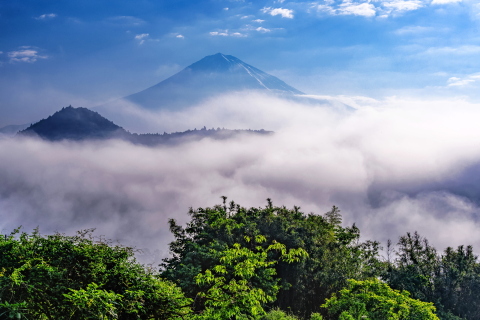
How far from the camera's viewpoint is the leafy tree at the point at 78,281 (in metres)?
5.28

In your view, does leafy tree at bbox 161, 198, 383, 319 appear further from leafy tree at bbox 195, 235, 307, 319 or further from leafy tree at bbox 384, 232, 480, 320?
leafy tree at bbox 384, 232, 480, 320

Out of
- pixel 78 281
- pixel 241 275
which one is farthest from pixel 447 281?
pixel 78 281

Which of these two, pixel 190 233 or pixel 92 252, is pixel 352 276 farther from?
pixel 92 252

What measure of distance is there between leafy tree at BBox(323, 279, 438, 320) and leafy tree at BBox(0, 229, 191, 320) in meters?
11.7

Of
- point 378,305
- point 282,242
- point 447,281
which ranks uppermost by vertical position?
point 282,242

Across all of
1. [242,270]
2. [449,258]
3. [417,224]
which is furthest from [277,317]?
[417,224]

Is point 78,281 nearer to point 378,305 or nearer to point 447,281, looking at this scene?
point 378,305

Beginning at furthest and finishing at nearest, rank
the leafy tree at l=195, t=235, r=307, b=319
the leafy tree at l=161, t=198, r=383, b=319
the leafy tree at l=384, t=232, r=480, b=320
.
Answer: the leafy tree at l=384, t=232, r=480, b=320 < the leafy tree at l=161, t=198, r=383, b=319 < the leafy tree at l=195, t=235, r=307, b=319

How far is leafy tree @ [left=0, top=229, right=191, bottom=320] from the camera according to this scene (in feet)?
17.3

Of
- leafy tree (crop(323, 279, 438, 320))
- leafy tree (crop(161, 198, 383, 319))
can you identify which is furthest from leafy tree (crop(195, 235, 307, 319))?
leafy tree (crop(323, 279, 438, 320))

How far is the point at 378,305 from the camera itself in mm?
16672

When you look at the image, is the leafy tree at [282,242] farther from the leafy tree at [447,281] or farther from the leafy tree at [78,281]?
the leafy tree at [78,281]

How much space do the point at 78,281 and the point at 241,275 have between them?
942 centimetres

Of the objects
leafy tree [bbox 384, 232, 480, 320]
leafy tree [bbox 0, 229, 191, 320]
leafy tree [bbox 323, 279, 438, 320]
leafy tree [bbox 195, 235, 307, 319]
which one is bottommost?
leafy tree [bbox 384, 232, 480, 320]
